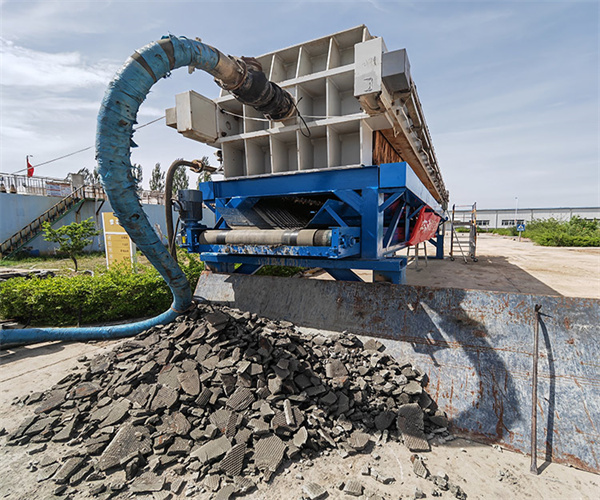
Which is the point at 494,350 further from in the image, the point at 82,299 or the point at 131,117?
the point at 82,299

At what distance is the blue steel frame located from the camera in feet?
11.2

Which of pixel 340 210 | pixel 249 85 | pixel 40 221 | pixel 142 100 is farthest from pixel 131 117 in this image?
pixel 40 221

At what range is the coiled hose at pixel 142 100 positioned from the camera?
2703mm

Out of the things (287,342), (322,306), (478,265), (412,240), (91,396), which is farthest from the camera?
(478,265)

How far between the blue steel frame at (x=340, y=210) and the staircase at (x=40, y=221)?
686 inches

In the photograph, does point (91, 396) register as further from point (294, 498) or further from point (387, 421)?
point (387, 421)

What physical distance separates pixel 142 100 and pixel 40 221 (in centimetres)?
1926

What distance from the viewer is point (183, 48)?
3023 mm

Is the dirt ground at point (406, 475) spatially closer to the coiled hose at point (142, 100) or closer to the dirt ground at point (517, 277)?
the coiled hose at point (142, 100)

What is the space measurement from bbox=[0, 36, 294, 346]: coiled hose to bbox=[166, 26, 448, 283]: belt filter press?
278 millimetres

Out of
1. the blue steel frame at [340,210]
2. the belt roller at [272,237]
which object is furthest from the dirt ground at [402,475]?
the belt roller at [272,237]

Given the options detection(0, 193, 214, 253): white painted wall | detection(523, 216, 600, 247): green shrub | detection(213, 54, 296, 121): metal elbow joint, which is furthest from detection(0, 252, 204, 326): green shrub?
detection(523, 216, 600, 247): green shrub

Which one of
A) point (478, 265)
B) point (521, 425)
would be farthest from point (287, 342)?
point (478, 265)

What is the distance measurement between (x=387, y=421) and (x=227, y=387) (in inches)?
59.3
